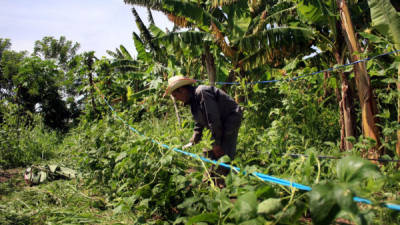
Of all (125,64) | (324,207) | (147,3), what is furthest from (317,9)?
(125,64)

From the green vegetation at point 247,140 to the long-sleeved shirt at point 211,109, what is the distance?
50 centimetres

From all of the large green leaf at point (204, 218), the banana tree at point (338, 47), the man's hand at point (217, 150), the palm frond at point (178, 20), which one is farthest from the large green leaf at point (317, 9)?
the palm frond at point (178, 20)

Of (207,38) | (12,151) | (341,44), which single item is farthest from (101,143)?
(207,38)

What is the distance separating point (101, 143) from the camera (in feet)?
10.4

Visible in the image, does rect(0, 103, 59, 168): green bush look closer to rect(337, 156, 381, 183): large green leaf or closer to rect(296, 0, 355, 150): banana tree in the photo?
rect(337, 156, 381, 183): large green leaf

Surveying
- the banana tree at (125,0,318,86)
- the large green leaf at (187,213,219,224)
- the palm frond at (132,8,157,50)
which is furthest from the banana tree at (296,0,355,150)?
the palm frond at (132,8,157,50)

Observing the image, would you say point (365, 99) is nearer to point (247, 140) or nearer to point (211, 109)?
point (247, 140)

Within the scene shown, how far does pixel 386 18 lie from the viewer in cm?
382

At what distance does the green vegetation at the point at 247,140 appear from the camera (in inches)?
48.3

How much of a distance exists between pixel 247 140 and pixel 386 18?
8.85ft

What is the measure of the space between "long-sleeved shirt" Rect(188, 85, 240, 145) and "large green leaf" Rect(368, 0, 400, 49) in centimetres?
266

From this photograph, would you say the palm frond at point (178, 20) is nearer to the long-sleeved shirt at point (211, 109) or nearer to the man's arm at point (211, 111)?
the long-sleeved shirt at point (211, 109)

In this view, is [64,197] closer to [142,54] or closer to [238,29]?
[238,29]

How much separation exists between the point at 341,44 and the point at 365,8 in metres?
2.94
